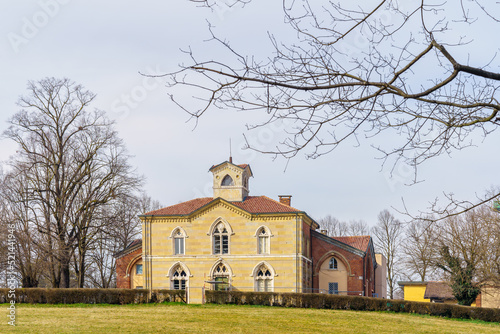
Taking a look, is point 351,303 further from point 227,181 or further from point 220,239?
point 227,181

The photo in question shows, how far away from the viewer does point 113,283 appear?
6700 centimetres

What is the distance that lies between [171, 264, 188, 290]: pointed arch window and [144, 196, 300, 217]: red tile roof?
13.6 ft

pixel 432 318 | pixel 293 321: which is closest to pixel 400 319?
pixel 432 318

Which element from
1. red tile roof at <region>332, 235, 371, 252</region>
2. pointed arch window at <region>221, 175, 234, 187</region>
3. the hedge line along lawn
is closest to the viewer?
the hedge line along lawn

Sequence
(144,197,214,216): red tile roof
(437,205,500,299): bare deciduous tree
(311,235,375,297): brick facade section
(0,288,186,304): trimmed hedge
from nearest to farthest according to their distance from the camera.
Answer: (0,288,186,304): trimmed hedge → (437,205,500,299): bare deciduous tree → (144,197,214,216): red tile roof → (311,235,375,297): brick facade section

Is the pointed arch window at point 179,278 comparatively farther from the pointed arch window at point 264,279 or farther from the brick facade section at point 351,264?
the brick facade section at point 351,264

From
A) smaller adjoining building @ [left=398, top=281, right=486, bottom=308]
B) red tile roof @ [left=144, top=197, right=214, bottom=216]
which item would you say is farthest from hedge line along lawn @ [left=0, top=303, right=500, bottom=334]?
smaller adjoining building @ [left=398, top=281, right=486, bottom=308]

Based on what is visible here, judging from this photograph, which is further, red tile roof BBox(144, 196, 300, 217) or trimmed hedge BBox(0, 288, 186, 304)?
red tile roof BBox(144, 196, 300, 217)

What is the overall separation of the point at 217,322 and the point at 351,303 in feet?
42.7

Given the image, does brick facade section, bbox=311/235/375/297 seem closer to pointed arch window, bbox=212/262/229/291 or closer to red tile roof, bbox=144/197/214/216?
pointed arch window, bbox=212/262/229/291

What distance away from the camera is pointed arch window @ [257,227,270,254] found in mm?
47844

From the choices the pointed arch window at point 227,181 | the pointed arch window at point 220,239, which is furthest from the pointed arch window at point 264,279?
the pointed arch window at point 227,181

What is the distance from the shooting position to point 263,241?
48094 millimetres

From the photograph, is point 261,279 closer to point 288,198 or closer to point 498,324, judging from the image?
point 288,198
